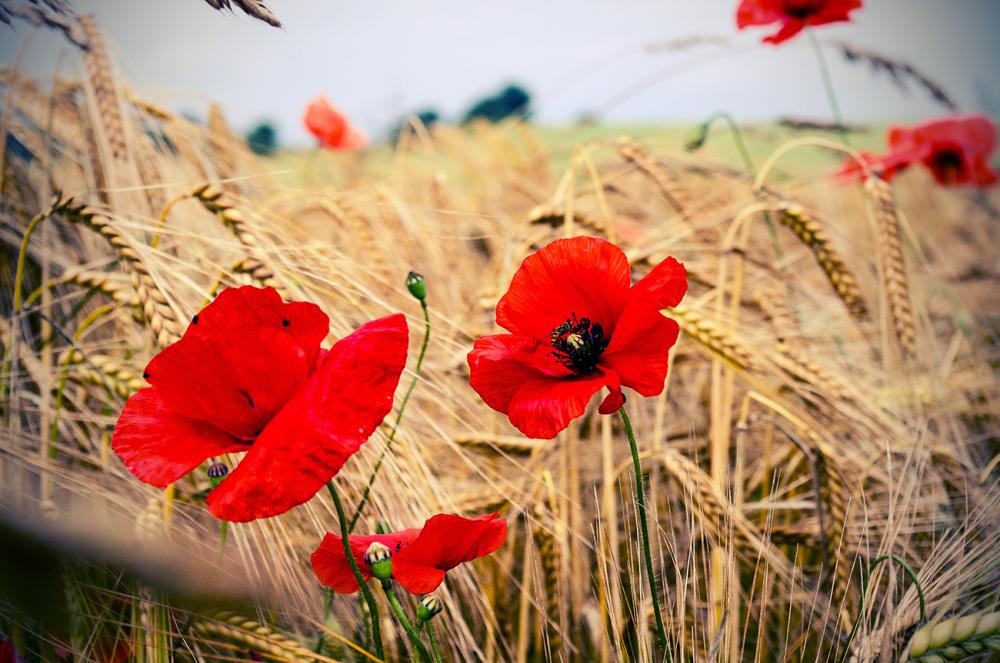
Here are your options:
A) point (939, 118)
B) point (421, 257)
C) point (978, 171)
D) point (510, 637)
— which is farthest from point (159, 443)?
point (978, 171)

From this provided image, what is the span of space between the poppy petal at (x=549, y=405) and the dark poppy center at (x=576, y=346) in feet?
0.07

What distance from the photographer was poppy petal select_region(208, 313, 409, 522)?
0.33 metres

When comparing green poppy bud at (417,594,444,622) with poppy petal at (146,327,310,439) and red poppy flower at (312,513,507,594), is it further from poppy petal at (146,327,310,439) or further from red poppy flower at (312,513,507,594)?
poppy petal at (146,327,310,439)

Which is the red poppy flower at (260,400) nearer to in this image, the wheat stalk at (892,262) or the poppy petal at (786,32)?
the wheat stalk at (892,262)

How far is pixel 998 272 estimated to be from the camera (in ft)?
6.50

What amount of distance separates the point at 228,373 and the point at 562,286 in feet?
0.69

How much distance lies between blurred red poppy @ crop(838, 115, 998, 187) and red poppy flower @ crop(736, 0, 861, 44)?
21.7 inches

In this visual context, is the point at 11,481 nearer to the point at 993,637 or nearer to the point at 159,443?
the point at 159,443

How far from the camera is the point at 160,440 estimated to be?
38 cm

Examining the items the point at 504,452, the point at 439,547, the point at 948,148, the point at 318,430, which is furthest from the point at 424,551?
the point at 948,148

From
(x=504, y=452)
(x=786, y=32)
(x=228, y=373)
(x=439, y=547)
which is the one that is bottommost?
(x=504, y=452)

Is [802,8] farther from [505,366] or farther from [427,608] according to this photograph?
[427,608]

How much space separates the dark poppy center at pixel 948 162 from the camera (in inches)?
67.7

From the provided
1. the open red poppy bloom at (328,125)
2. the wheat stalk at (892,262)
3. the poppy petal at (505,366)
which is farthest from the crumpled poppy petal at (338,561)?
the open red poppy bloom at (328,125)
